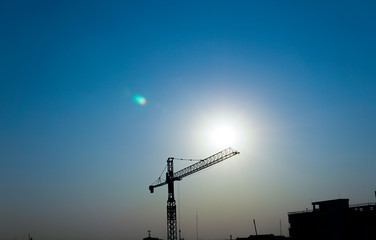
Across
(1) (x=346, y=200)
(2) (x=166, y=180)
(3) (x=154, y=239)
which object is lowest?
(3) (x=154, y=239)

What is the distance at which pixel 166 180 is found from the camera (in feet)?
358

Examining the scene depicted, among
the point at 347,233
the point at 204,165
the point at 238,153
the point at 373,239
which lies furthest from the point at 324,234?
the point at 204,165

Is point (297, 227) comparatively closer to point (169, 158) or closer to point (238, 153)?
point (238, 153)

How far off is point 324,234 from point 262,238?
31.9m

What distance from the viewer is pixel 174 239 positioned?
344 feet

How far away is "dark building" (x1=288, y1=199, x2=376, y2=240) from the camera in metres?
64.4

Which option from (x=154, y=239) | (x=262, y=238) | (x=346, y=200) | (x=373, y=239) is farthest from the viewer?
(x=154, y=239)

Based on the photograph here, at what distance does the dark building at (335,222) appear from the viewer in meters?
64.4

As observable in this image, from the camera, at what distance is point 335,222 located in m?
68.4

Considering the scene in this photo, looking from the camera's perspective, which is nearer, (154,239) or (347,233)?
(347,233)

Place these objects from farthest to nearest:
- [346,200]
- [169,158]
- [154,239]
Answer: [154,239], [169,158], [346,200]

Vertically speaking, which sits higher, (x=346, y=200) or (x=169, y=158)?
(x=169, y=158)

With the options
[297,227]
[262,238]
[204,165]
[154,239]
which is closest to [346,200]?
[297,227]

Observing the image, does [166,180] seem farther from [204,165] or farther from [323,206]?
[323,206]
